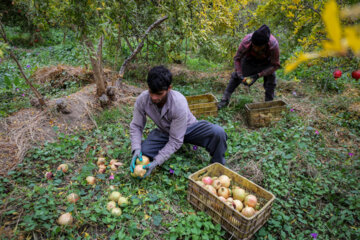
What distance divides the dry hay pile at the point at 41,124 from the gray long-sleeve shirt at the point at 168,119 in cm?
138

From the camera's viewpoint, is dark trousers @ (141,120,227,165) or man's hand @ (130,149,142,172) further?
dark trousers @ (141,120,227,165)

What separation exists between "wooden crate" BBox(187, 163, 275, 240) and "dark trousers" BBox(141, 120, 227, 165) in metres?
0.29

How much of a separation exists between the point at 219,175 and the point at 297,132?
180 cm

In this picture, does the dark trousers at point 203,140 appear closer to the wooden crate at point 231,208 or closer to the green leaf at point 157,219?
the wooden crate at point 231,208

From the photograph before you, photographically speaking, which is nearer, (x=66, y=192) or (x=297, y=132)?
(x=66, y=192)

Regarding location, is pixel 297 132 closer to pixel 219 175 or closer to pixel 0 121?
pixel 219 175

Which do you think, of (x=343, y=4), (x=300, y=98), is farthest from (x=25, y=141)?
(x=300, y=98)

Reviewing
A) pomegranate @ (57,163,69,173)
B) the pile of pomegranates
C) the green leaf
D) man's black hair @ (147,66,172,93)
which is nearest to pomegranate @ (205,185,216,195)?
the pile of pomegranates

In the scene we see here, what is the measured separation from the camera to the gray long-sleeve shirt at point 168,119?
266 centimetres

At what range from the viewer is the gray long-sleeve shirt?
2658 millimetres

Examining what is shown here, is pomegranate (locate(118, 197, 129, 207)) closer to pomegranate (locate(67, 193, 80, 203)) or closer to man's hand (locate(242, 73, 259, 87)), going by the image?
pomegranate (locate(67, 193, 80, 203))

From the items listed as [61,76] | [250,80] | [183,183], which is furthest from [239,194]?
[61,76]

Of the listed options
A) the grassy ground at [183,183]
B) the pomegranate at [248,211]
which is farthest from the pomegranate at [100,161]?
the pomegranate at [248,211]

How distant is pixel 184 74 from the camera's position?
6.45m
